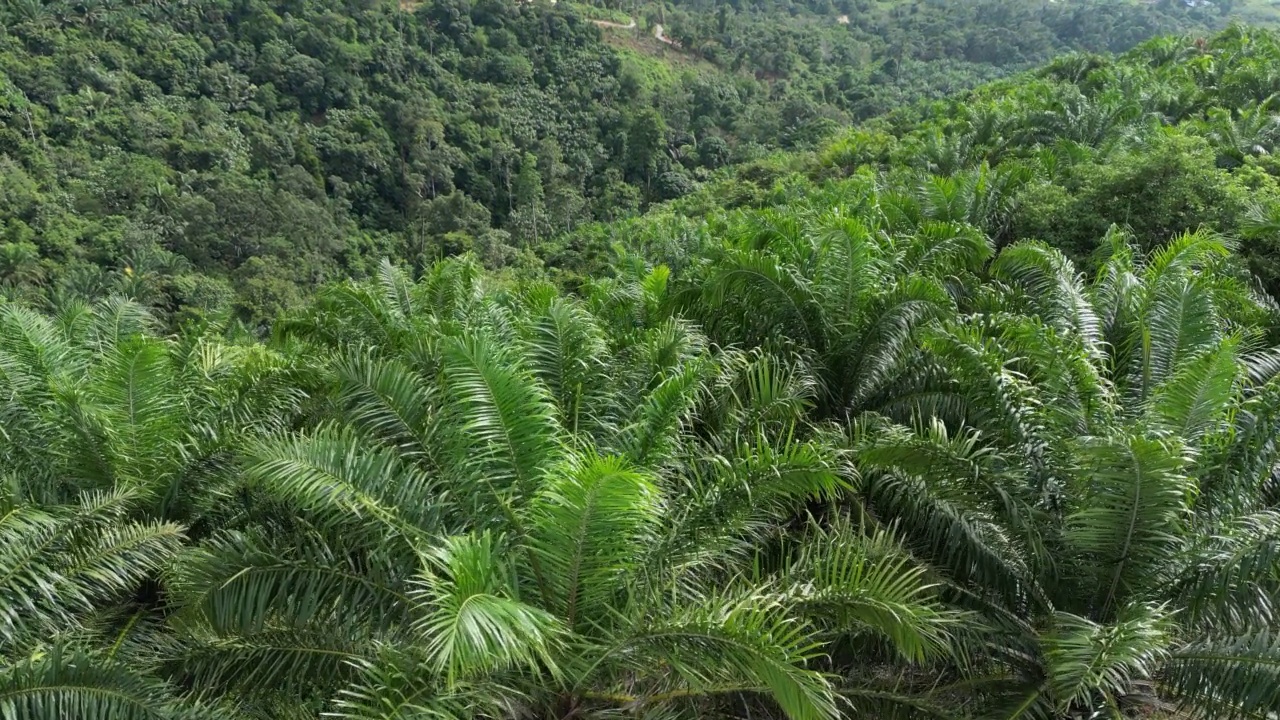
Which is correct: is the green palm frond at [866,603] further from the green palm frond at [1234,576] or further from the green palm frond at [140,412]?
the green palm frond at [140,412]

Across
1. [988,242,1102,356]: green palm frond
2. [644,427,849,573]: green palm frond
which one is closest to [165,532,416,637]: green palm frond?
[644,427,849,573]: green palm frond

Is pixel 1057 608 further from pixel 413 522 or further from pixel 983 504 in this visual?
pixel 413 522

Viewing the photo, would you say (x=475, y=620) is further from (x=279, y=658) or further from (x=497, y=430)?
(x=279, y=658)

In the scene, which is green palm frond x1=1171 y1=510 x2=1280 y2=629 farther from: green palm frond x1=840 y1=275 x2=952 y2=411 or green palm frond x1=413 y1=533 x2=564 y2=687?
green palm frond x1=413 y1=533 x2=564 y2=687

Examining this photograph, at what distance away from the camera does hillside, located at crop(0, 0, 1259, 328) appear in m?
35.0

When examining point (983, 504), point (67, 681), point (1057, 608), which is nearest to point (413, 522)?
point (67, 681)

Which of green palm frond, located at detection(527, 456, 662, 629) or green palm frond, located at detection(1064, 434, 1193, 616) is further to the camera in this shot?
green palm frond, located at detection(1064, 434, 1193, 616)

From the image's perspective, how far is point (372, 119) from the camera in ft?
174

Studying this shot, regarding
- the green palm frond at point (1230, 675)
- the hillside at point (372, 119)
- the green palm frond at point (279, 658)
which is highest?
the green palm frond at point (1230, 675)

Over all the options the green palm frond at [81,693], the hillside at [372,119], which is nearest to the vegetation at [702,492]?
the green palm frond at [81,693]

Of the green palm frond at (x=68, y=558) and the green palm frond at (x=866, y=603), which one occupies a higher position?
the green palm frond at (x=866, y=603)

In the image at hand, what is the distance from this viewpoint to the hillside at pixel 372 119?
35.0 metres

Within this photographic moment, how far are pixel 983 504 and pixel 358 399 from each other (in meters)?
3.74

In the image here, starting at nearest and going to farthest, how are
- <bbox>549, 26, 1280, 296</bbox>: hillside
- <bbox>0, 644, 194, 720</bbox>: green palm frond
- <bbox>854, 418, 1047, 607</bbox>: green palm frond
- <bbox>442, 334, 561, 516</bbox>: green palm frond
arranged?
<bbox>0, 644, 194, 720</bbox>: green palm frond, <bbox>442, 334, 561, 516</bbox>: green palm frond, <bbox>854, 418, 1047, 607</bbox>: green palm frond, <bbox>549, 26, 1280, 296</bbox>: hillside
